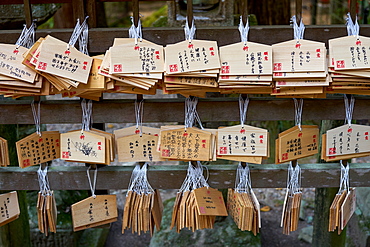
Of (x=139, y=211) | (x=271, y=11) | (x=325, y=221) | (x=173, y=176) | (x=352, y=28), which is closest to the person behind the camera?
(x=352, y=28)

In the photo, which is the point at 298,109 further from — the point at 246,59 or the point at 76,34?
the point at 76,34

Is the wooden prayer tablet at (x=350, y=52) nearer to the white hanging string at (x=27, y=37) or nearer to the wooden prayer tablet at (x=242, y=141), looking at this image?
the wooden prayer tablet at (x=242, y=141)

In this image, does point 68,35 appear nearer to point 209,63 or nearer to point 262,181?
point 209,63

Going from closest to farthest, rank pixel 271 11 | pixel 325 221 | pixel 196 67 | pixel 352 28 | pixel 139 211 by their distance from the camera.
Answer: pixel 196 67 < pixel 352 28 < pixel 139 211 < pixel 325 221 < pixel 271 11

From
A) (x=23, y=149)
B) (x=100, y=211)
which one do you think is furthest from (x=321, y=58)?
(x=23, y=149)

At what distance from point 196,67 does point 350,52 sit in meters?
0.79

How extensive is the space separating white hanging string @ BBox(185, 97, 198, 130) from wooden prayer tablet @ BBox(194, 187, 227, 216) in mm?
398

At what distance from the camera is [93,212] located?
245cm

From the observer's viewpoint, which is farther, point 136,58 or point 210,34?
point 210,34

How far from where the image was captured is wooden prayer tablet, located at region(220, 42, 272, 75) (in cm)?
205

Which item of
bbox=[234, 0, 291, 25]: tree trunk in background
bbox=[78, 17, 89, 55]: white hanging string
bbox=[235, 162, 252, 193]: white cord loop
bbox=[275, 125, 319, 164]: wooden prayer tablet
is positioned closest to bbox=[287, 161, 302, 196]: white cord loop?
bbox=[275, 125, 319, 164]: wooden prayer tablet

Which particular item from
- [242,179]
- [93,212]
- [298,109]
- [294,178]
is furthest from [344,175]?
[93,212]

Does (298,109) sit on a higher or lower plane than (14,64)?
lower

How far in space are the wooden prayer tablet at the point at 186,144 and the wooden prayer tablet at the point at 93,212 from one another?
1.59ft
